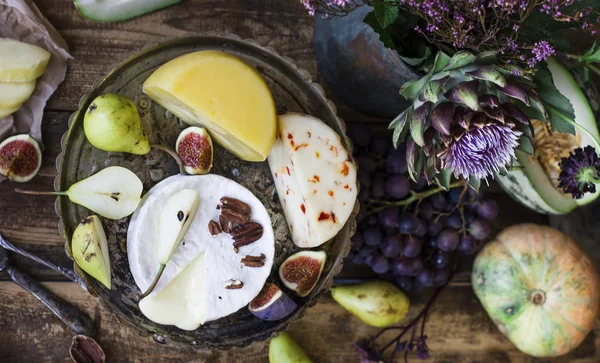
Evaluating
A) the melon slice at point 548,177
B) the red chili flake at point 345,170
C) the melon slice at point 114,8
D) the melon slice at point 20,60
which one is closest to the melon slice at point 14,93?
the melon slice at point 20,60

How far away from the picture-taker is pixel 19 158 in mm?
1469

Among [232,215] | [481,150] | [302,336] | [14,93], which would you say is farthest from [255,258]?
[14,93]

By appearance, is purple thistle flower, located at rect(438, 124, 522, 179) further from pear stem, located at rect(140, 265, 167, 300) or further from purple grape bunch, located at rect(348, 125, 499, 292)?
pear stem, located at rect(140, 265, 167, 300)

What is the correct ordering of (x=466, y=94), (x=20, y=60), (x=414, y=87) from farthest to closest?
(x=20, y=60)
(x=414, y=87)
(x=466, y=94)

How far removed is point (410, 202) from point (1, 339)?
123 cm

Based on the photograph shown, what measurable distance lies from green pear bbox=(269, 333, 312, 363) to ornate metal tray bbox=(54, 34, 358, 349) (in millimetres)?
211

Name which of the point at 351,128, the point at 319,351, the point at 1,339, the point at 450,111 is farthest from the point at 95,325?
the point at 450,111

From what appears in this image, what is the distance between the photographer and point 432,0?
1001 millimetres

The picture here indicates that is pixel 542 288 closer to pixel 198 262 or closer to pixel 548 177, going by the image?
pixel 548 177

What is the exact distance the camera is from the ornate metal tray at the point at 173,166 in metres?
1.32

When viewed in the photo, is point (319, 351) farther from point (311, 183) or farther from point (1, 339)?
point (1, 339)

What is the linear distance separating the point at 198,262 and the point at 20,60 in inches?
28.3

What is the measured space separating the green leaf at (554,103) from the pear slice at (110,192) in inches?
36.2

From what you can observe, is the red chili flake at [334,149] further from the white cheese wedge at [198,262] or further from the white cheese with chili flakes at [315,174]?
the white cheese wedge at [198,262]
